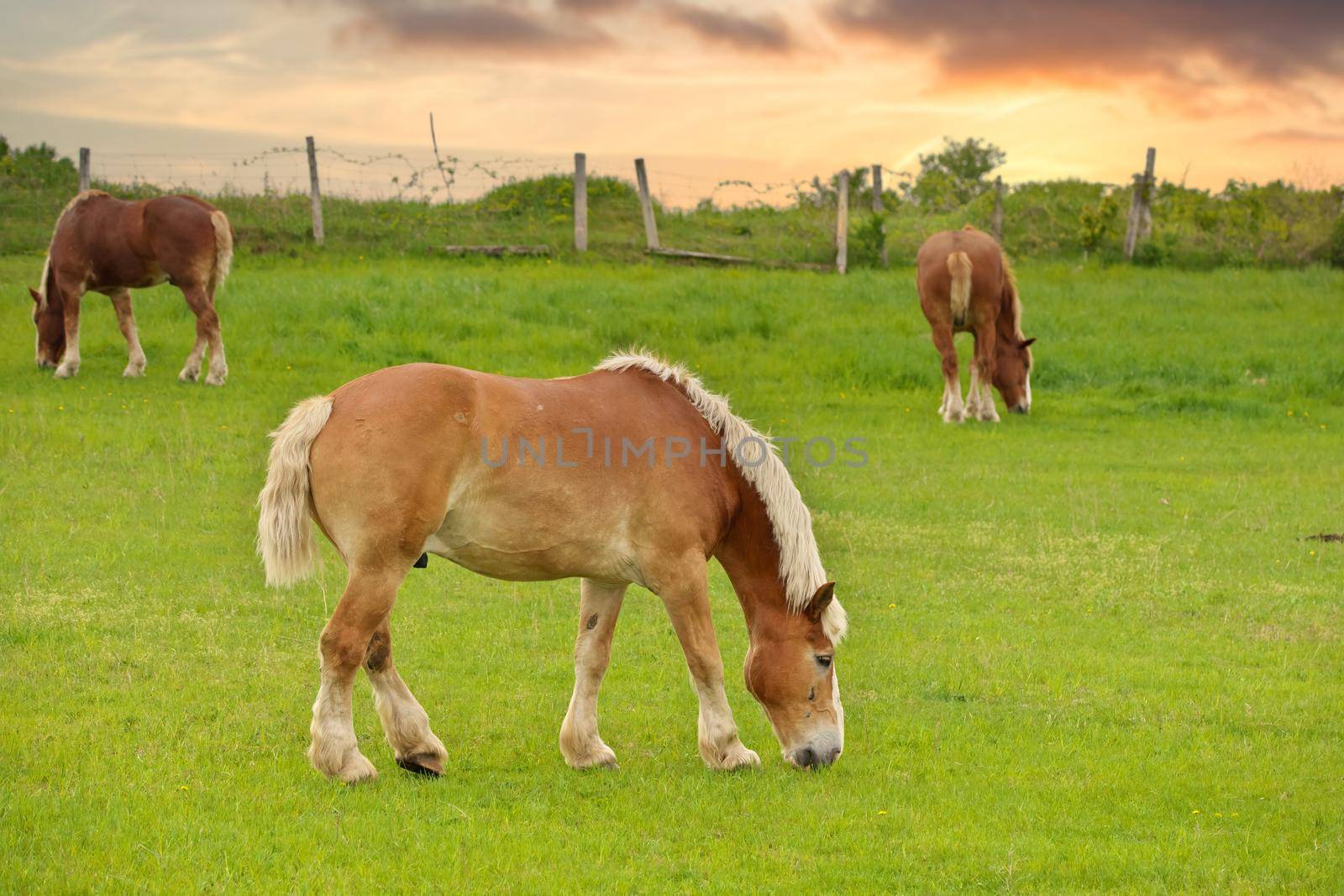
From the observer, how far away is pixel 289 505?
4.94 m

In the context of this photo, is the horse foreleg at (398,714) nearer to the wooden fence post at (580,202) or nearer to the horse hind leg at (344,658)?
the horse hind leg at (344,658)

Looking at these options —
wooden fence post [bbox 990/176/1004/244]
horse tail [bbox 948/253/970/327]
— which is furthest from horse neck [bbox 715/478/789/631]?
wooden fence post [bbox 990/176/1004/244]

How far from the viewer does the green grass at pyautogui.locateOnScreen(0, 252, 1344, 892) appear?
4430mm

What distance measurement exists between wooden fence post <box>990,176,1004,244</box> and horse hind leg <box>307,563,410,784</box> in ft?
74.6

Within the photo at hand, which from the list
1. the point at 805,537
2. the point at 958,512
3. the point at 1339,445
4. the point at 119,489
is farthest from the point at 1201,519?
the point at 119,489

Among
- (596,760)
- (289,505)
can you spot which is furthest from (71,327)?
(596,760)

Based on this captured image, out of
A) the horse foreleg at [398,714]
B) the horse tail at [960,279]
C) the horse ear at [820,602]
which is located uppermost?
the horse tail at [960,279]

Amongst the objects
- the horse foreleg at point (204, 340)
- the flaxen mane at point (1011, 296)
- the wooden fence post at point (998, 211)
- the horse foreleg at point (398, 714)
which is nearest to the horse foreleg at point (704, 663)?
the horse foreleg at point (398, 714)

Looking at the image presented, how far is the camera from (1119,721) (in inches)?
240

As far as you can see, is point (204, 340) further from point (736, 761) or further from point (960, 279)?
Answer: point (736, 761)

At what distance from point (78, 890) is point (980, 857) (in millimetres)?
3004

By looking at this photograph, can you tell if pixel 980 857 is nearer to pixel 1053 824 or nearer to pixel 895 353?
pixel 1053 824

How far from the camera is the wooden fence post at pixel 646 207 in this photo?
2409 centimetres

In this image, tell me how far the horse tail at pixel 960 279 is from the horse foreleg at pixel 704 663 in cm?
1107
